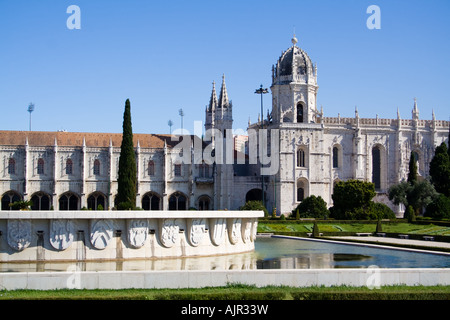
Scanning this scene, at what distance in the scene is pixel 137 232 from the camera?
893 inches

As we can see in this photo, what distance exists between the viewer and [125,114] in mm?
55031

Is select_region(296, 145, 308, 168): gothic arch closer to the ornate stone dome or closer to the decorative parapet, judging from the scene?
the ornate stone dome

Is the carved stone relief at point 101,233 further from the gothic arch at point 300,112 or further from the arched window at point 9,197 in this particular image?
the gothic arch at point 300,112

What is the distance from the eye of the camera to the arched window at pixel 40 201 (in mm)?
62875

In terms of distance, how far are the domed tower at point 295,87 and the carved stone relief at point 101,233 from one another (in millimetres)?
43387

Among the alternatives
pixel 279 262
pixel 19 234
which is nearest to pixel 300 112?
pixel 279 262

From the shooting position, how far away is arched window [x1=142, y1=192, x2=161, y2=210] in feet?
214

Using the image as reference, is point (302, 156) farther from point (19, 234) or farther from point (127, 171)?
point (19, 234)

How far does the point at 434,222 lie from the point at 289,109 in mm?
22016

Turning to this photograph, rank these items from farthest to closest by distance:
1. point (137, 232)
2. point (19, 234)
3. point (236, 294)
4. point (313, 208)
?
point (313, 208) < point (137, 232) < point (19, 234) < point (236, 294)

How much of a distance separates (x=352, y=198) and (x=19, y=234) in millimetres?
36079

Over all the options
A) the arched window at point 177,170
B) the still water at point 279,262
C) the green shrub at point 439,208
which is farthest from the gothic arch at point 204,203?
the still water at point 279,262

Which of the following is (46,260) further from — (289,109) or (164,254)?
(289,109)
